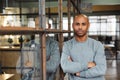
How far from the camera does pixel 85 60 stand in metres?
2.46

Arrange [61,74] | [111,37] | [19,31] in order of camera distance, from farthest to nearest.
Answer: [111,37], [61,74], [19,31]

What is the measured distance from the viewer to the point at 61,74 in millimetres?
3023

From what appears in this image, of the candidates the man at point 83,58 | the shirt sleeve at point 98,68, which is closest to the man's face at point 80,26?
the man at point 83,58

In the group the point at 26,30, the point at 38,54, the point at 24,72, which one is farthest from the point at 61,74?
the point at 26,30

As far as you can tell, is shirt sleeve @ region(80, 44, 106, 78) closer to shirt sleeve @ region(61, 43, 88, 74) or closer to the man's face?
shirt sleeve @ region(61, 43, 88, 74)

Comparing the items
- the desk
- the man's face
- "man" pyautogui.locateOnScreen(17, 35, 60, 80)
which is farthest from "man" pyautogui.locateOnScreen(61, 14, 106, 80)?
the desk

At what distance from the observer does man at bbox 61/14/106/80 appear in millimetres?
2424

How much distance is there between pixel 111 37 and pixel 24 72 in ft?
42.6

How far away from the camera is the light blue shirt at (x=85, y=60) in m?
2.42

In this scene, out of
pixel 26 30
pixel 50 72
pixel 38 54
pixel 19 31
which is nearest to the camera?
pixel 19 31

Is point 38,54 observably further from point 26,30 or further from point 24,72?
point 26,30

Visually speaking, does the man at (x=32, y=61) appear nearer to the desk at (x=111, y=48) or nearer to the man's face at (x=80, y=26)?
the man's face at (x=80, y=26)

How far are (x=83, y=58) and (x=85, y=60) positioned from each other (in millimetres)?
24

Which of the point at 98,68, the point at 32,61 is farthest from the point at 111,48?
the point at 32,61
